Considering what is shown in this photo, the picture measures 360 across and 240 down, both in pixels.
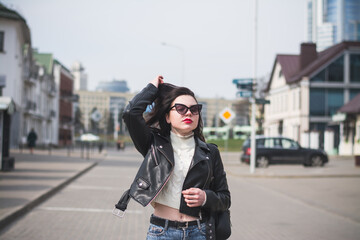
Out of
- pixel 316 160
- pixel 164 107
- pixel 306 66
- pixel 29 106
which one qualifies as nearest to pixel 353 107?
Result: pixel 306 66

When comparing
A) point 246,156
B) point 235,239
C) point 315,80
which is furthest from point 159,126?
point 315,80

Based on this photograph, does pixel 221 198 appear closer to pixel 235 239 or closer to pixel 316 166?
pixel 235 239

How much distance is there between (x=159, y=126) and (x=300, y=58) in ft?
173

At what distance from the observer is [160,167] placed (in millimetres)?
3002

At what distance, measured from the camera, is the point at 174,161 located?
9.96 feet

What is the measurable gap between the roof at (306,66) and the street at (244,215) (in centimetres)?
3644

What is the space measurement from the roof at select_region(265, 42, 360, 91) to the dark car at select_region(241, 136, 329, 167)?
84.4ft

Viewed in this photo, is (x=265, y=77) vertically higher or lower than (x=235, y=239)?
higher

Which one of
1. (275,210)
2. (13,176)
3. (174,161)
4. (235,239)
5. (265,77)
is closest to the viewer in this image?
(174,161)

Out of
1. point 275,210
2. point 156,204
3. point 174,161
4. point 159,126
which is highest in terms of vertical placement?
point 159,126

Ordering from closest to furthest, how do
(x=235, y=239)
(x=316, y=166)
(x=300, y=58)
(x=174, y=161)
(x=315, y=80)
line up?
(x=174, y=161)
(x=235, y=239)
(x=316, y=166)
(x=315, y=80)
(x=300, y=58)

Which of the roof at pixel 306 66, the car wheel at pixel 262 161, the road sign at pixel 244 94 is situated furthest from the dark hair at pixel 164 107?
the roof at pixel 306 66

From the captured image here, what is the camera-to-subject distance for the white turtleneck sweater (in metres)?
3.01

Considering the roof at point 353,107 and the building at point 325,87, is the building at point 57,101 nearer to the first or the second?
the building at point 325,87
